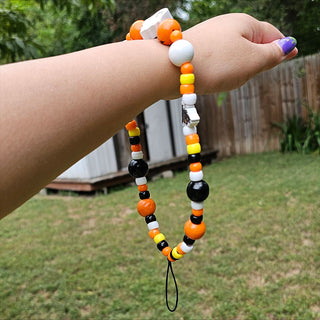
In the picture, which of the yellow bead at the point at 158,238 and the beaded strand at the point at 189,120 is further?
the yellow bead at the point at 158,238

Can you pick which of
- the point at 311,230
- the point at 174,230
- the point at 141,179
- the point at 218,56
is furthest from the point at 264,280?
the point at 218,56

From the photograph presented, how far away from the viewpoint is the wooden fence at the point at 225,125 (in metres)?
6.41

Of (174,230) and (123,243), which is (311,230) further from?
(123,243)

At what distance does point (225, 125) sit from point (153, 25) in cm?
706

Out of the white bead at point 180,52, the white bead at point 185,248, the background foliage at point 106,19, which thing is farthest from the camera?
the background foliage at point 106,19

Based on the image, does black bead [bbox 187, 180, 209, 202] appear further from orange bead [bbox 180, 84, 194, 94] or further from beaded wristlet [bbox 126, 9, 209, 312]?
orange bead [bbox 180, 84, 194, 94]

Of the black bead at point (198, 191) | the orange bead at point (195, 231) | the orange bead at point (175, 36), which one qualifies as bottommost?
the orange bead at point (195, 231)

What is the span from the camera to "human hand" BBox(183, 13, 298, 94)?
1002mm

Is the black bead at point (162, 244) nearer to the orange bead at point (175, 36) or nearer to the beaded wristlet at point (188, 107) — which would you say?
the beaded wristlet at point (188, 107)

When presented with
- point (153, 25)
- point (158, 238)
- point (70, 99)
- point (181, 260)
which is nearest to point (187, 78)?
point (153, 25)

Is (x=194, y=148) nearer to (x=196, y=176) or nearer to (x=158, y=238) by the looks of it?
(x=196, y=176)

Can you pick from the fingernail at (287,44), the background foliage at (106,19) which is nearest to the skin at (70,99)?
the fingernail at (287,44)

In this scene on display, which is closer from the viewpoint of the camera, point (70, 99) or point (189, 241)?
point (70, 99)

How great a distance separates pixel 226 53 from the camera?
1013 millimetres
